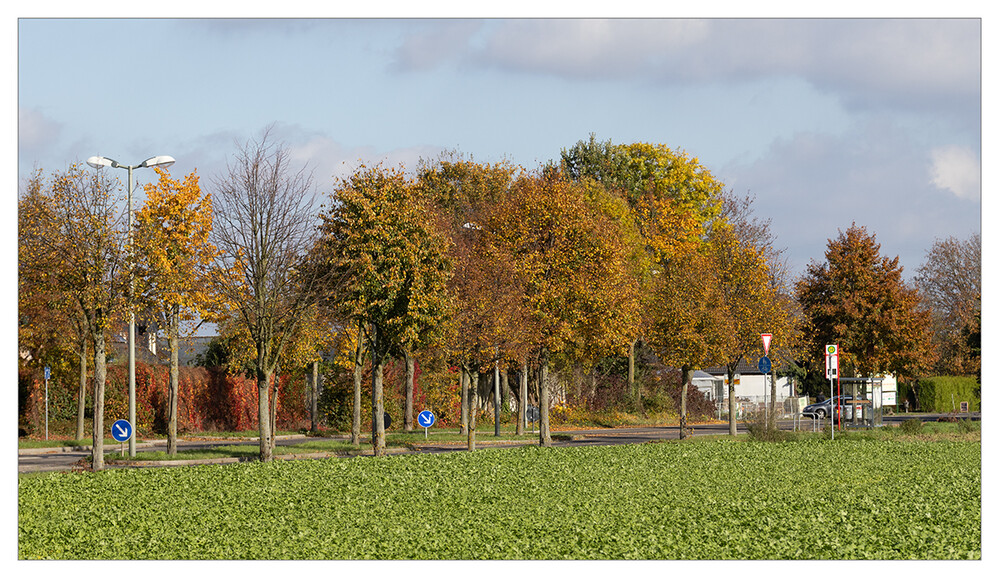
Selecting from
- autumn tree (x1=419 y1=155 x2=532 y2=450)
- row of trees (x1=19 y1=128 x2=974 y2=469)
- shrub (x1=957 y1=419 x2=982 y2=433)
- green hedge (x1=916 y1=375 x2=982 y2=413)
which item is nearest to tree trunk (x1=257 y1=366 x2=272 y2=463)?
row of trees (x1=19 y1=128 x2=974 y2=469)

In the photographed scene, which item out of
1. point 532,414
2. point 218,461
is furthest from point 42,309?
point 532,414

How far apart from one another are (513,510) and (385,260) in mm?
11946

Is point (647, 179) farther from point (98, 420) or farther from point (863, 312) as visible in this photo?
point (98, 420)

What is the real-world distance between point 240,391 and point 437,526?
98.9 ft

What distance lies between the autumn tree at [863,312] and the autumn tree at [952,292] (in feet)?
70.8

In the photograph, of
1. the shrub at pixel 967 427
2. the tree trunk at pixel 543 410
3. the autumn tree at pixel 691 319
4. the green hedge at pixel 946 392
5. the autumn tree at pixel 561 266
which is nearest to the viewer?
the autumn tree at pixel 561 266

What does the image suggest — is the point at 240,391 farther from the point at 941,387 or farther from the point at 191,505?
the point at 941,387

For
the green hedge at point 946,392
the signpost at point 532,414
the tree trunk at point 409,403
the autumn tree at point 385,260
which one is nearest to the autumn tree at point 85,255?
the autumn tree at point 385,260

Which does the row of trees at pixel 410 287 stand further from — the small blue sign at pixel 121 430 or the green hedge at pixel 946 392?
the green hedge at pixel 946 392

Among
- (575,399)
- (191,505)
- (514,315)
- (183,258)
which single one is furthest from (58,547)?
(575,399)

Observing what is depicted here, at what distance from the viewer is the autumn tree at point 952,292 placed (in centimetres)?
6353

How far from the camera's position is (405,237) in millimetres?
25188

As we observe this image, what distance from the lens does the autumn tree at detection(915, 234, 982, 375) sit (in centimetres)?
6353

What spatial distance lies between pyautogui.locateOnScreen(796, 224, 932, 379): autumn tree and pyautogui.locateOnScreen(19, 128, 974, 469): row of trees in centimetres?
9
